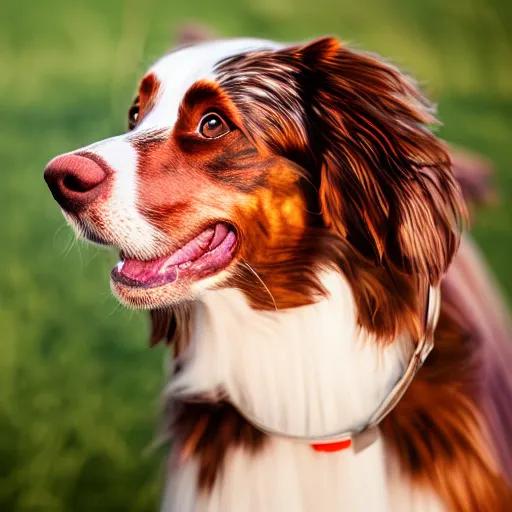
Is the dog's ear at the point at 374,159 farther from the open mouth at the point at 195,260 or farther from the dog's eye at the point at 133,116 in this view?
the dog's eye at the point at 133,116

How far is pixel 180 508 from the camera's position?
4.03 ft

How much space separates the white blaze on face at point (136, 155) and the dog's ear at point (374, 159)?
149mm

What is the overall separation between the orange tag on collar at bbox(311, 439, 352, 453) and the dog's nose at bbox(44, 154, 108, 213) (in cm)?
58

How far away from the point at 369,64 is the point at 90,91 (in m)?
0.63

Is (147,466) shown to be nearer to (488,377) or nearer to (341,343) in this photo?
(341,343)

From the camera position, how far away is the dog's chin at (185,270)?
3.50ft

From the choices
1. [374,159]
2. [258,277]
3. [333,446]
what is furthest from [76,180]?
[333,446]

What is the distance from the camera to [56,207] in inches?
54.3

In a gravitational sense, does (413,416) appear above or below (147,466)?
above

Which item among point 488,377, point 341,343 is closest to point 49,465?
point 341,343

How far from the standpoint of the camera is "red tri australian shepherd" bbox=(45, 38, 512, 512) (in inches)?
41.2

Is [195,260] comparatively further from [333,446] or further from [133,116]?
[333,446]

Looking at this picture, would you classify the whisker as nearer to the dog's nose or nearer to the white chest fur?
the white chest fur

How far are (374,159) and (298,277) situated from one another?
227mm
